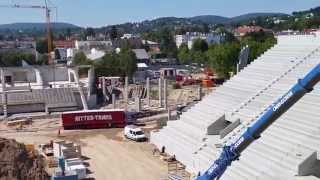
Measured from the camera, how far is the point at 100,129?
144 ft

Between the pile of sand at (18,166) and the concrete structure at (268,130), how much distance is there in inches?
334

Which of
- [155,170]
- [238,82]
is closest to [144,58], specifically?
[238,82]

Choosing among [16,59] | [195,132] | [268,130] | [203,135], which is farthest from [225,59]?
[16,59]

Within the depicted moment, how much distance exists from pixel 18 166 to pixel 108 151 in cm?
1027

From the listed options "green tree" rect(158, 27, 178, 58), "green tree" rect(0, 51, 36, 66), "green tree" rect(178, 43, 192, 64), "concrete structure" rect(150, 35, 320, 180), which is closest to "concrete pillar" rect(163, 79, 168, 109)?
"concrete structure" rect(150, 35, 320, 180)

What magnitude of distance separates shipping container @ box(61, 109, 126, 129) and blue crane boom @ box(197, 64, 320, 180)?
27.8 m

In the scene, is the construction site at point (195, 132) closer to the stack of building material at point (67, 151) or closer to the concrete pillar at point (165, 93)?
the stack of building material at point (67, 151)

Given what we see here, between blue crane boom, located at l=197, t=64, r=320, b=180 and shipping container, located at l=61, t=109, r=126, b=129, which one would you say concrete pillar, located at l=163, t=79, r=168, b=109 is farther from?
blue crane boom, located at l=197, t=64, r=320, b=180

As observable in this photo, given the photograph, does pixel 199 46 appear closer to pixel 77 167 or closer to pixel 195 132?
pixel 195 132

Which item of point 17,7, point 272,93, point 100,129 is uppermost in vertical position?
point 17,7

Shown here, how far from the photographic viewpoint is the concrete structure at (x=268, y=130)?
23.3m

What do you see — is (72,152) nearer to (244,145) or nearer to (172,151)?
(172,151)

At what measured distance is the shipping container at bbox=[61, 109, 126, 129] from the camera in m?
44.3

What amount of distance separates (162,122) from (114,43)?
12841 centimetres
